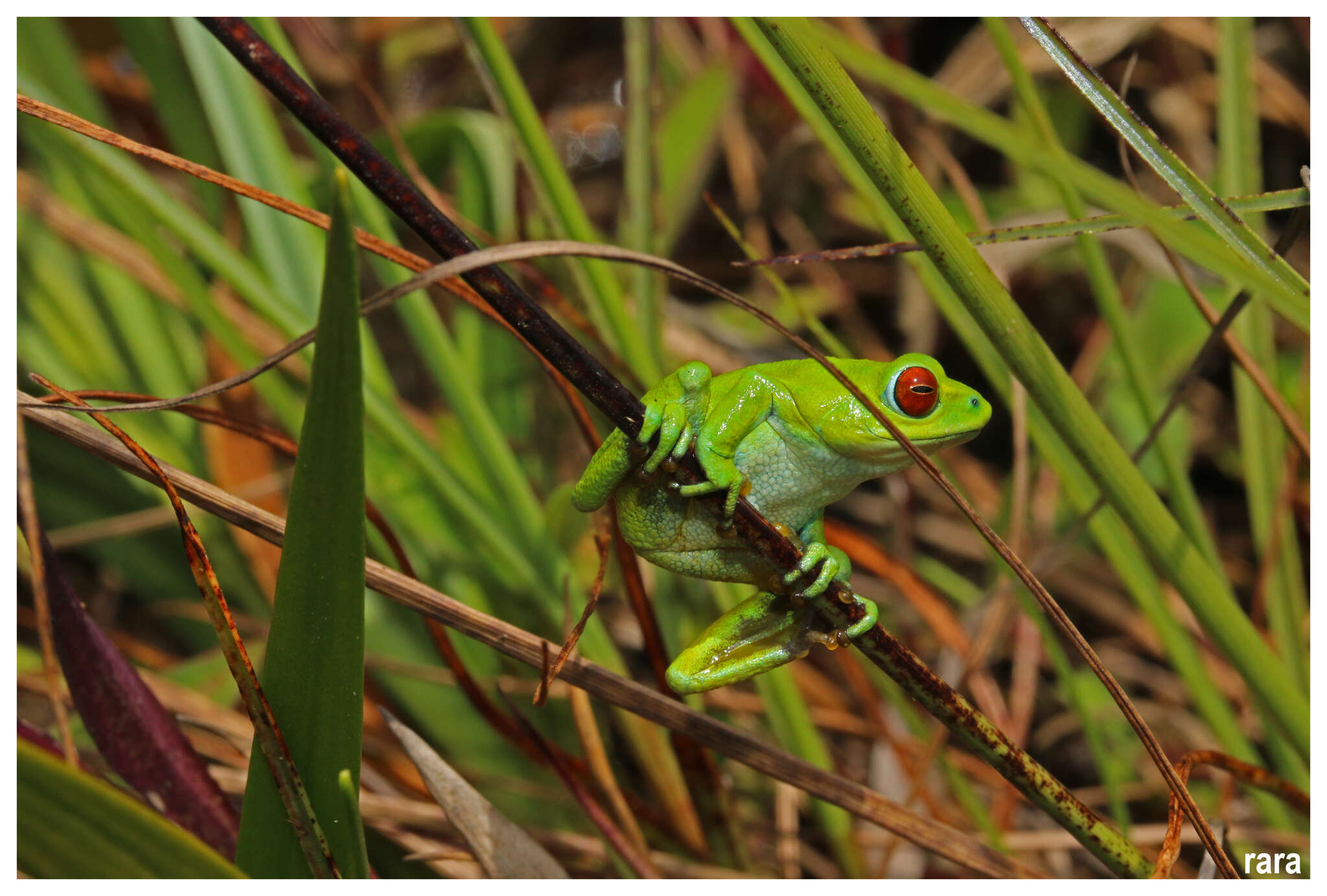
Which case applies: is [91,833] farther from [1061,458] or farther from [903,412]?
[1061,458]

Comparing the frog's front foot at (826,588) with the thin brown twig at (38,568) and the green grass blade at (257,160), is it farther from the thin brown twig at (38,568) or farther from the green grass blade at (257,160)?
the green grass blade at (257,160)

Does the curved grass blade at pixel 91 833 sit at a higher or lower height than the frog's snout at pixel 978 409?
lower

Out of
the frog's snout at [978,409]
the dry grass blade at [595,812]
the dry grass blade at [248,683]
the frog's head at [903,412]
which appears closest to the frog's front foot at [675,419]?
the frog's head at [903,412]

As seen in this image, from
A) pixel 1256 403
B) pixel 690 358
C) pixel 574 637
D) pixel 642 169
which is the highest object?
pixel 642 169

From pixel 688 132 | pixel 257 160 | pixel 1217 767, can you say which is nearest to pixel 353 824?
pixel 1217 767

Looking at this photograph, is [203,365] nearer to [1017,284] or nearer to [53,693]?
[53,693]

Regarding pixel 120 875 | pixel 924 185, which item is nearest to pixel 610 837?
pixel 120 875

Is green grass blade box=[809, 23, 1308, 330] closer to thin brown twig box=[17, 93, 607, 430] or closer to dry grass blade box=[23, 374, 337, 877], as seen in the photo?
thin brown twig box=[17, 93, 607, 430]
